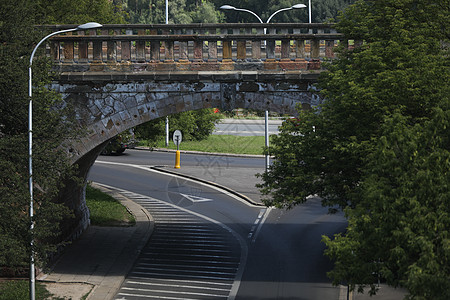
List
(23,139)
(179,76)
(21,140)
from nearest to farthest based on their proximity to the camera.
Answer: (21,140) < (23,139) < (179,76)

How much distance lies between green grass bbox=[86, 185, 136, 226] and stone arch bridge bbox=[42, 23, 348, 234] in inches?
371

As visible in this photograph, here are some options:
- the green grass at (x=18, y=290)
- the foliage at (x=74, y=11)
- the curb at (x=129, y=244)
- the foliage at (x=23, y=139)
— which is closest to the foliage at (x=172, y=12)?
the foliage at (x=74, y=11)

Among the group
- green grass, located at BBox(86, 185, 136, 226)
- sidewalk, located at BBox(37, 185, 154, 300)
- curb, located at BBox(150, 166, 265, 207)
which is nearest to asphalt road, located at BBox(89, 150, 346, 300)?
curb, located at BBox(150, 166, 265, 207)

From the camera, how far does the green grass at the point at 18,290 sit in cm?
2541

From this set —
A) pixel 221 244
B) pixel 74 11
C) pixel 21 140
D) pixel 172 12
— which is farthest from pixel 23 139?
pixel 172 12

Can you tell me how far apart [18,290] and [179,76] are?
9.07 meters

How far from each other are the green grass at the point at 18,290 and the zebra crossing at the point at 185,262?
2569 millimetres

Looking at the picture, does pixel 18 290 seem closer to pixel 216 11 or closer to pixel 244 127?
pixel 244 127

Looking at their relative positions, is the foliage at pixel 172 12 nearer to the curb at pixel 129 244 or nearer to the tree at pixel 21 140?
the curb at pixel 129 244

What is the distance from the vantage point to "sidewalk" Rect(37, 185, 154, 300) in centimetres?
2696

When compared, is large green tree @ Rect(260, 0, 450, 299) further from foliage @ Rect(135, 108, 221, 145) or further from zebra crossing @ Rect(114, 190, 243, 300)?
foliage @ Rect(135, 108, 221, 145)

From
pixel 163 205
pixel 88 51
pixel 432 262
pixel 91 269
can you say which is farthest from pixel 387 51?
pixel 163 205

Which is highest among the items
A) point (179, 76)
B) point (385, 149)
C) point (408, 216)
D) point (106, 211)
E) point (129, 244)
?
point (179, 76)

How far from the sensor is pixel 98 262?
30.2m
